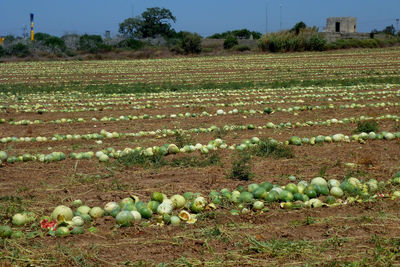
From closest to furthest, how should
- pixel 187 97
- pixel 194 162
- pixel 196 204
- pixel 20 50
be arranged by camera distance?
pixel 196 204, pixel 194 162, pixel 187 97, pixel 20 50

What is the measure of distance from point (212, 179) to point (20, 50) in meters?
50.4

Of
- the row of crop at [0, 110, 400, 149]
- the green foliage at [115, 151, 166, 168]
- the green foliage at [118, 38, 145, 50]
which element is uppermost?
the green foliage at [118, 38, 145, 50]

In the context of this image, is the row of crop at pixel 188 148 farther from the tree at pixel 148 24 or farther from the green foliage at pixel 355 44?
the tree at pixel 148 24

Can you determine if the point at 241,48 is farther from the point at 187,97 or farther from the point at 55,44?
the point at 187,97

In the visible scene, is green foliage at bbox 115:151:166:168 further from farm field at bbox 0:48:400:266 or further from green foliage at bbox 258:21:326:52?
green foliage at bbox 258:21:326:52

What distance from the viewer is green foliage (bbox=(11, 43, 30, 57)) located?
50.7 metres

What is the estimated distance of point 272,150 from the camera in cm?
827

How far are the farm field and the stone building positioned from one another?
65913 mm

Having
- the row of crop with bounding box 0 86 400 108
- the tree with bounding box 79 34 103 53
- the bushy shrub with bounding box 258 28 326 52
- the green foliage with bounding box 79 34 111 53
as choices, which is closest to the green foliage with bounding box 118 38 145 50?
the green foliage with bounding box 79 34 111 53

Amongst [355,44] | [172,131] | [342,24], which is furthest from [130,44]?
[172,131]

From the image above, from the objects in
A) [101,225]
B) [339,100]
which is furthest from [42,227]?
[339,100]

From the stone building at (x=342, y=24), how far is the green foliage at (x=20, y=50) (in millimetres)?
47930

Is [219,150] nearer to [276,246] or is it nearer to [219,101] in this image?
[276,246]

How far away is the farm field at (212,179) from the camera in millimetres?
4469
